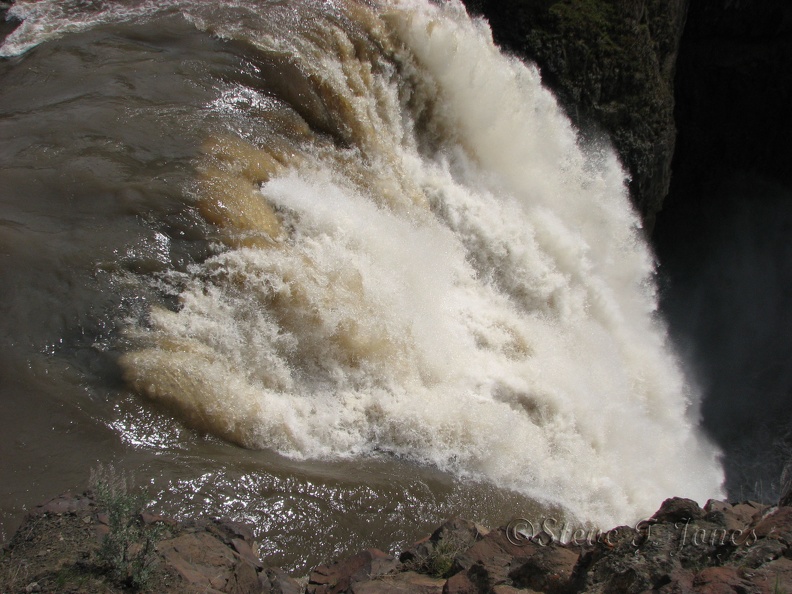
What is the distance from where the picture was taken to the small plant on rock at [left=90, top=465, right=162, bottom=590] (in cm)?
326

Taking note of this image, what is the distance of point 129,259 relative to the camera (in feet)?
18.5

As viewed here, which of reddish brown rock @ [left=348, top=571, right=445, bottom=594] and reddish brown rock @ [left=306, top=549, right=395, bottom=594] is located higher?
reddish brown rock @ [left=348, top=571, right=445, bottom=594]

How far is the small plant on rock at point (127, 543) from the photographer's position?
3264 millimetres

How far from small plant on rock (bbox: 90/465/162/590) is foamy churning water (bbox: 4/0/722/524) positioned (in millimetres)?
1360

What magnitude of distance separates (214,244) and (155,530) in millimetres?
2997

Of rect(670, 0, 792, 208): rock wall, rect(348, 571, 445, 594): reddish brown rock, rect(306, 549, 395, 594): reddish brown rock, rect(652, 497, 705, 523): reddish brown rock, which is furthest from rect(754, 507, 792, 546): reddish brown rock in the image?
rect(670, 0, 792, 208): rock wall

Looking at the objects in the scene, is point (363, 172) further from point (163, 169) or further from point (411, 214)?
point (163, 169)

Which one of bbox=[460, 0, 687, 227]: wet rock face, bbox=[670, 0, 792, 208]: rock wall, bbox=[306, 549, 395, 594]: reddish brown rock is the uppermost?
bbox=[670, 0, 792, 208]: rock wall

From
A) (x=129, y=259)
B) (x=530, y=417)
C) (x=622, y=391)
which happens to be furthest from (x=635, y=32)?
(x=129, y=259)

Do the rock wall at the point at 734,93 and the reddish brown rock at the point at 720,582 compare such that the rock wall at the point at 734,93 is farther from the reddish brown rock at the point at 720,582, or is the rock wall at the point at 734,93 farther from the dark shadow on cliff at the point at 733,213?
→ the reddish brown rock at the point at 720,582

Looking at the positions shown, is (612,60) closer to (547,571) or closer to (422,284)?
(422,284)

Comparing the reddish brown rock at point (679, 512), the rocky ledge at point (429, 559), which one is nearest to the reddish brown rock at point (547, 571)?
the rocky ledge at point (429, 559)

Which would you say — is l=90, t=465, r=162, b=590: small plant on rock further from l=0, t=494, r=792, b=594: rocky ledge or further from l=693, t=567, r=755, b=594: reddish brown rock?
l=693, t=567, r=755, b=594: reddish brown rock

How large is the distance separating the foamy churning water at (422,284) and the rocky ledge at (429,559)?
1.28m
